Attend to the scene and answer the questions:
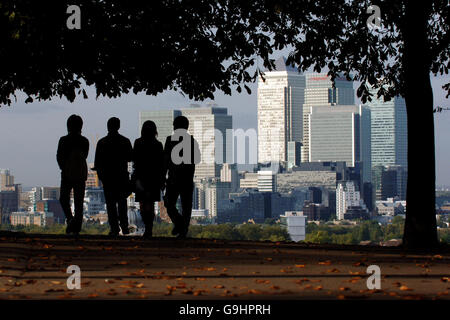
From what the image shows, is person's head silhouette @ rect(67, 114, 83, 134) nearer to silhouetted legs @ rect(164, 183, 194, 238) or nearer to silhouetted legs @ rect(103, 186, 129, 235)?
silhouetted legs @ rect(103, 186, 129, 235)

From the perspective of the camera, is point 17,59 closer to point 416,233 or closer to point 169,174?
point 169,174

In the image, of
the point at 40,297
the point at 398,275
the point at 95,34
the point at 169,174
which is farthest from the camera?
the point at 95,34

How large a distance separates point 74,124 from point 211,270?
614 cm

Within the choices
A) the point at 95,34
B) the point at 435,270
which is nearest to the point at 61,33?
the point at 95,34

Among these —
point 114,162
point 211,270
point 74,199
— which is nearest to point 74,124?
point 114,162

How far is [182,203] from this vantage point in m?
16.6

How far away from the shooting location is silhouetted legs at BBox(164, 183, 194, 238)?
1647 cm

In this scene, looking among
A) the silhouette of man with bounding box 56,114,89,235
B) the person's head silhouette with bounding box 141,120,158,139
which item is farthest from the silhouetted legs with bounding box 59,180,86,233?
the person's head silhouette with bounding box 141,120,158,139

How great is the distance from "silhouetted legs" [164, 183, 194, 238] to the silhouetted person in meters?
0.25

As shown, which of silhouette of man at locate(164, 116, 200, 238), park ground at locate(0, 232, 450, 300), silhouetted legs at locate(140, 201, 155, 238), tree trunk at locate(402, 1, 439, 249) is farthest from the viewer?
tree trunk at locate(402, 1, 439, 249)

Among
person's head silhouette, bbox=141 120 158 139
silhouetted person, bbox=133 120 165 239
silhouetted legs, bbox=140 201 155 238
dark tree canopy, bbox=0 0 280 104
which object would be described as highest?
dark tree canopy, bbox=0 0 280 104

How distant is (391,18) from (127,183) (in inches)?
225

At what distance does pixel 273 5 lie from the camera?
715 inches

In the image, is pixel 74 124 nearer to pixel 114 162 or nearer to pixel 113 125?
pixel 113 125
